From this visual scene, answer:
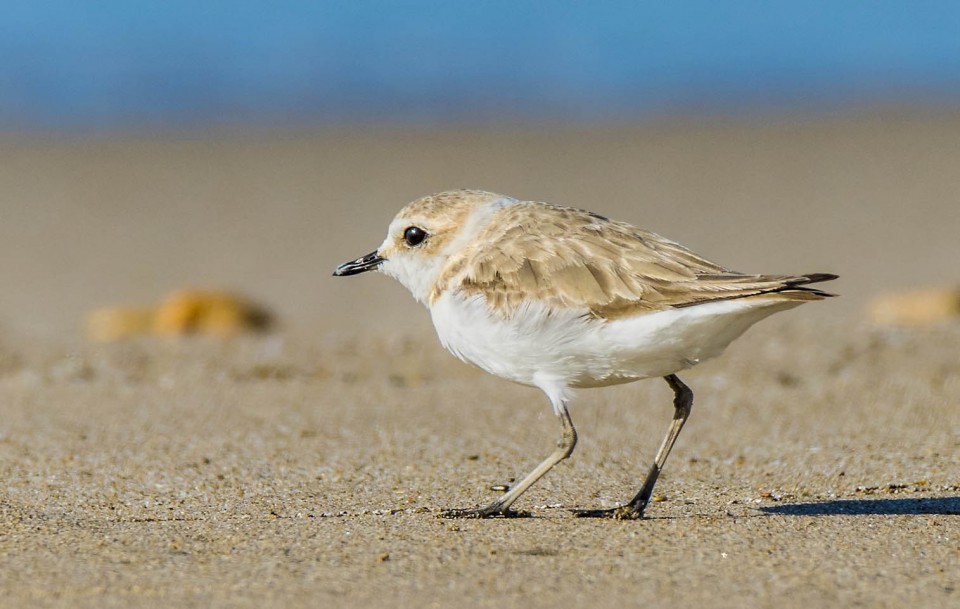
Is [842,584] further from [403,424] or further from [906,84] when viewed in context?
[906,84]

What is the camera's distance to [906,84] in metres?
24.9

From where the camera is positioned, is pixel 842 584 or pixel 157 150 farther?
pixel 157 150

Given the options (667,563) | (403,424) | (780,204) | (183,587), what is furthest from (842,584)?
(780,204)

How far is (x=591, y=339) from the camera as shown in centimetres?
383

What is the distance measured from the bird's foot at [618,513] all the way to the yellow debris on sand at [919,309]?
453 centimetres

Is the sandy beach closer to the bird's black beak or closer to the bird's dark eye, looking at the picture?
the bird's black beak

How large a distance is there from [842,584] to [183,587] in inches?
66.0

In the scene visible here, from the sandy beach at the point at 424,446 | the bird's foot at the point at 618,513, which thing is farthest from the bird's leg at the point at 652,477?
the sandy beach at the point at 424,446

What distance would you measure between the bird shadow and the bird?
45 cm

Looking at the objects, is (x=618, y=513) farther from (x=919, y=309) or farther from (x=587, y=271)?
(x=919, y=309)

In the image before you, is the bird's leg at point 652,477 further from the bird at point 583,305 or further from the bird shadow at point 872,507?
the bird shadow at point 872,507

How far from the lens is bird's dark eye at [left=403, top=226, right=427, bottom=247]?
4.51m

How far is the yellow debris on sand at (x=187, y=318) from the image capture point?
805 cm

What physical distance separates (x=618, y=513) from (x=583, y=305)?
2.23 ft
